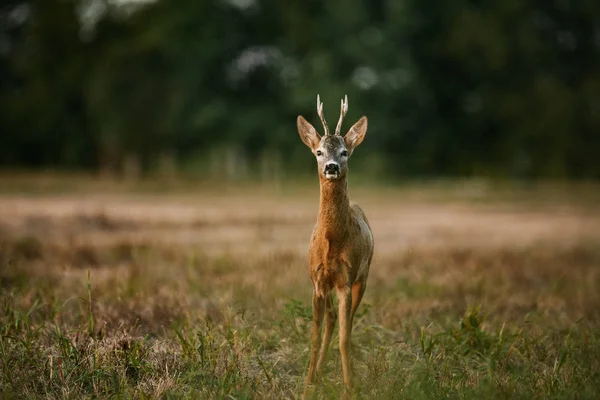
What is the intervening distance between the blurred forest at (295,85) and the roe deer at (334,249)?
28915 mm

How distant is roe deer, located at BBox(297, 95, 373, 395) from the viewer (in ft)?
16.3

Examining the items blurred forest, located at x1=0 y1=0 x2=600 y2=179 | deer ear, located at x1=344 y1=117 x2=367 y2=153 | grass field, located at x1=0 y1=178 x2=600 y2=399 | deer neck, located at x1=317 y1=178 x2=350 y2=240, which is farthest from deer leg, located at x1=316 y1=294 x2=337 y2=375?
blurred forest, located at x1=0 y1=0 x2=600 y2=179

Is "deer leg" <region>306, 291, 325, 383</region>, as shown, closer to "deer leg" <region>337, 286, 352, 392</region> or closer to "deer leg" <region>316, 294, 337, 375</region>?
"deer leg" <region>316, 294, 337, 375</region>

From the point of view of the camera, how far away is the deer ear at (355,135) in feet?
17.1

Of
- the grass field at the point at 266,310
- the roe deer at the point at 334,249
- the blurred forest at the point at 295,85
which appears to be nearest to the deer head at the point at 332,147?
the roe deer at the point at 334,249

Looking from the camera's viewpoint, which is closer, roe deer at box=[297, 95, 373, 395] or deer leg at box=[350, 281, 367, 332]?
roe deer at box=[297, 95, 373, 395]

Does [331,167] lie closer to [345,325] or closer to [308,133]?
[308,133]

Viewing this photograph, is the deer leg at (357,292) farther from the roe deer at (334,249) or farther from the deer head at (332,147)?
the deer head at (332,147)

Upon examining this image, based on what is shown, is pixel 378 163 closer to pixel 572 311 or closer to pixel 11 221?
pixel 11 221

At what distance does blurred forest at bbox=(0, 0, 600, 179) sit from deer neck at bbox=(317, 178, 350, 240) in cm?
2895

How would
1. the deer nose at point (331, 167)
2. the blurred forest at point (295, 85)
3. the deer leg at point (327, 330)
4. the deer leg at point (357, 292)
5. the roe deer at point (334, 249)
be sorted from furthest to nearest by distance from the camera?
the blurred forest at point (295, 85) < the deer leg at point (357, 292) < the deer leg at point (327, 330) < the roe deer at point (334, 249) < the deer nose at point (331, 167)

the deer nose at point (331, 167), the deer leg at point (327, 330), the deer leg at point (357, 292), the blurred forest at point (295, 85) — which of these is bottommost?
the deer leg at point (327, 330)

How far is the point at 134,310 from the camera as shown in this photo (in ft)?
22.7

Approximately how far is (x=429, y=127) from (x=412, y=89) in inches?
113
